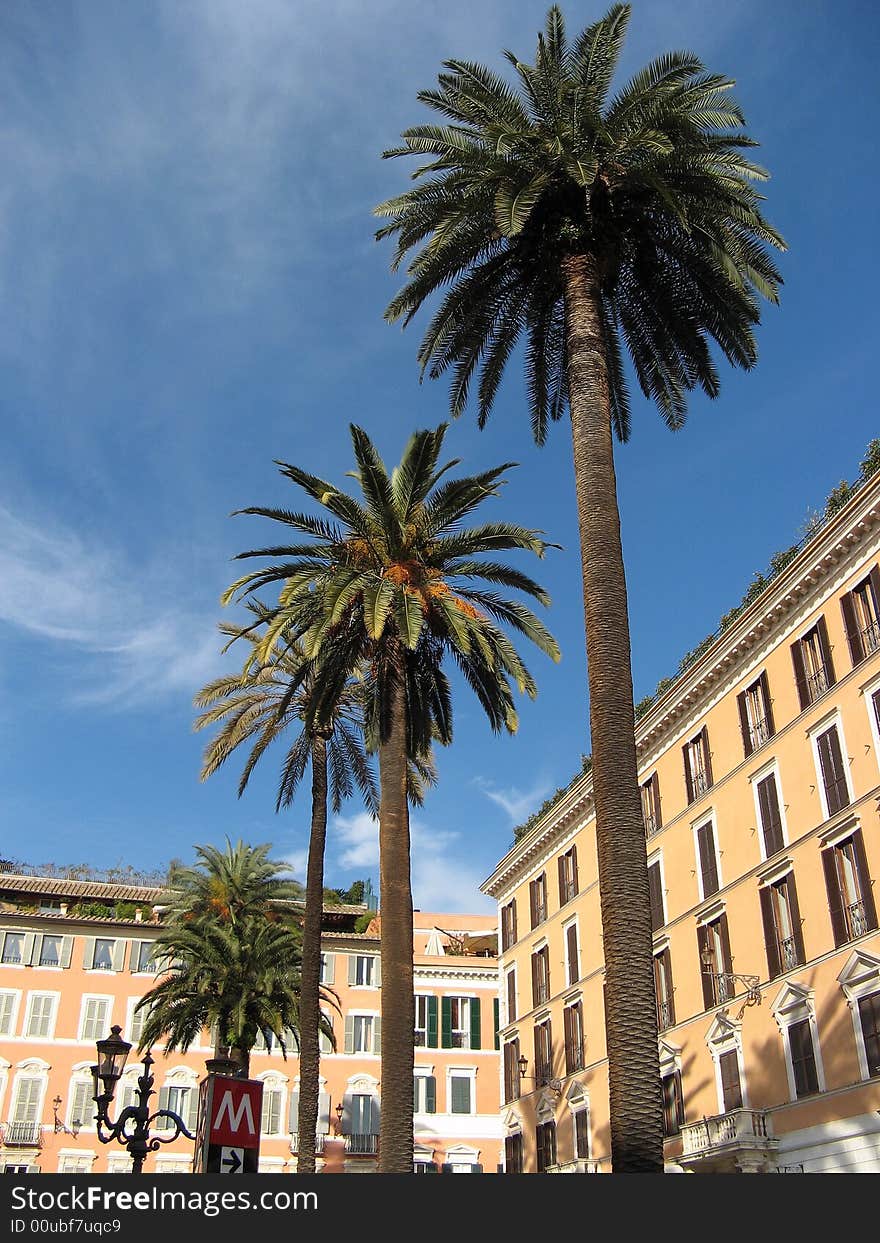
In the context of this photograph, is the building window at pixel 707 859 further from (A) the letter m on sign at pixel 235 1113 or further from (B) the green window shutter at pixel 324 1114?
(B) the green window shutter at pixel 324 1114

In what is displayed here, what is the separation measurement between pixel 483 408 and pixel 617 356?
9.19 ft

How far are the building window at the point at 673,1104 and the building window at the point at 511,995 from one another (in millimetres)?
16664

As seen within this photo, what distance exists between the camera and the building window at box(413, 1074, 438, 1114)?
6041cm

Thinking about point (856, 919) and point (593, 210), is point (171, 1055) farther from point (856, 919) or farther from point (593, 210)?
point (593, 210)

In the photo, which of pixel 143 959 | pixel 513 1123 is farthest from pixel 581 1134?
pixel 143 959

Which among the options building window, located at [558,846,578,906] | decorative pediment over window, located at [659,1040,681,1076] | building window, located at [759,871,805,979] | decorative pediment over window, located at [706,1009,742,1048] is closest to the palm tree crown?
building window, located at [759,871,805,979]

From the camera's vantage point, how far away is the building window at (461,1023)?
204ft

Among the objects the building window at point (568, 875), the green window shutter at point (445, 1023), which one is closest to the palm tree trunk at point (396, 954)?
the building window at point (568, 875)

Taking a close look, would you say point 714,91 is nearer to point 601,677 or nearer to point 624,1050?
point 601,677

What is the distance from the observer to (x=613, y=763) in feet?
51.1

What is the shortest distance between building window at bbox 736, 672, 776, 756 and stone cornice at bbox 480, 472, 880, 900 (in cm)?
95

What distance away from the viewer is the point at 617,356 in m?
22.8

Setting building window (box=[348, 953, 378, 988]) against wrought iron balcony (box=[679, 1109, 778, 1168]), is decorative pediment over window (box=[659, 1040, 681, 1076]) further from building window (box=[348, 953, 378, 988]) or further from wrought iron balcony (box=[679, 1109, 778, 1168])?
building window (box=[348, 953, 378, 988])

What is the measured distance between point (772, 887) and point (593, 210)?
21.4 meters
